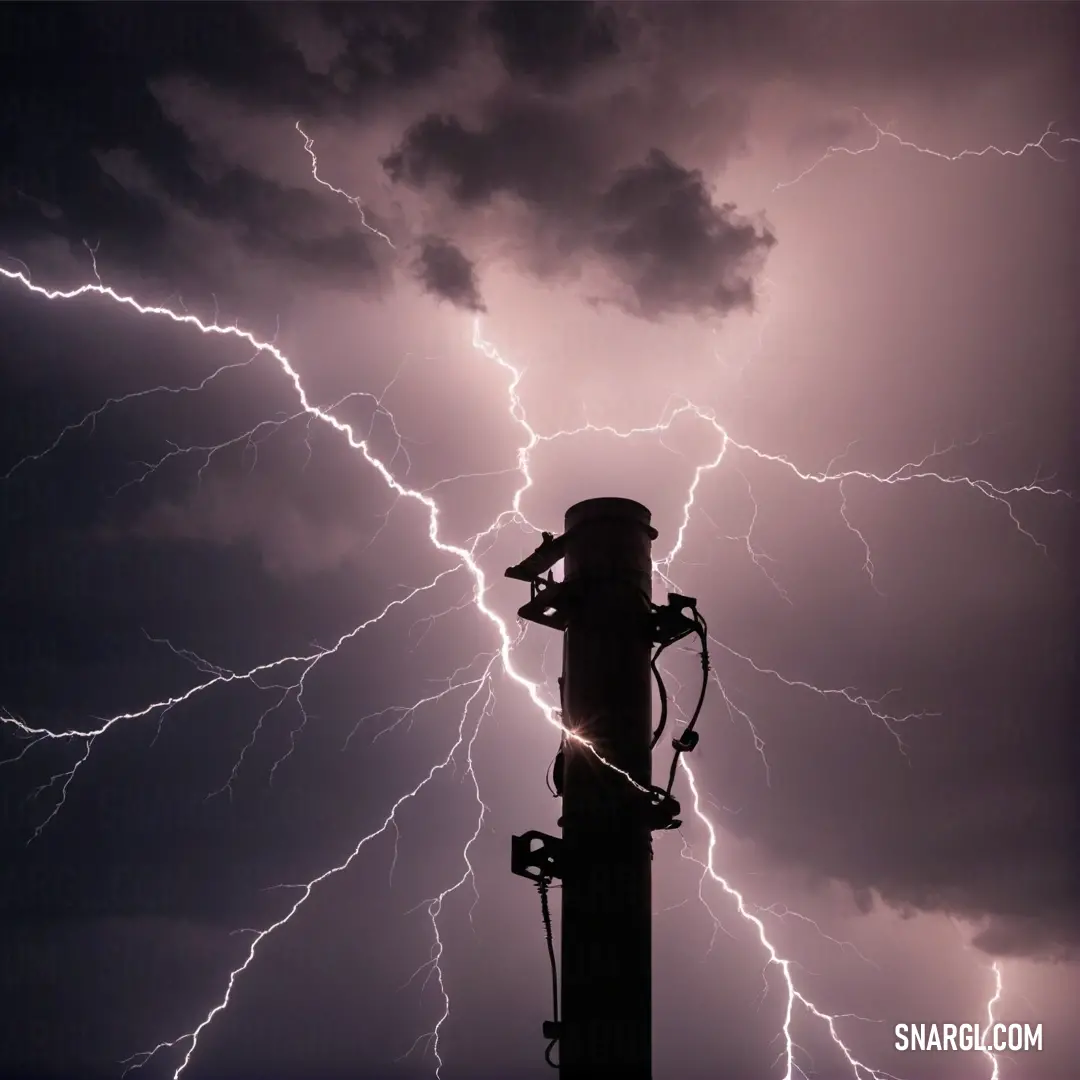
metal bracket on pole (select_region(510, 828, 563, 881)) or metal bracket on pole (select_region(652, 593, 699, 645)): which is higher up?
metal bracket on pole (select_region(652, 593, 699, 645))

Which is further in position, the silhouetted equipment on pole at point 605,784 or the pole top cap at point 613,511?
the pole top cap at point 613,511

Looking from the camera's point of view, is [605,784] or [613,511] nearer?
[605,784]

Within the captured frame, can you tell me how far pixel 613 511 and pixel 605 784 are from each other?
2337mm

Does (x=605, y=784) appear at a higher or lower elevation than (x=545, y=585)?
lower

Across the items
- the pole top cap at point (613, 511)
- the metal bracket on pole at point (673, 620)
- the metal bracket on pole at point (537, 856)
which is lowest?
the metal bracket on pole at point (537, 856)

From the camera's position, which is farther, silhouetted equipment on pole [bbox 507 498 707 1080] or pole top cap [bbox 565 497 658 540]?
pole top cap [bbox 565 497 658 540]

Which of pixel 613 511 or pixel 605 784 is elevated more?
pixel 613 511

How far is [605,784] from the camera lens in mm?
8102

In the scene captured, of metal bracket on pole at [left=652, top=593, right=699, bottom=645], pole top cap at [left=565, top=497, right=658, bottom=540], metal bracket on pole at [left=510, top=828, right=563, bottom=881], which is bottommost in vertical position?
metal bracket on pole at [left=510, top=828, right=563, bottom=881]

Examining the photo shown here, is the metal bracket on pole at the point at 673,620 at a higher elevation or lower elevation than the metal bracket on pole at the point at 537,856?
higher

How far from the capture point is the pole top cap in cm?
891

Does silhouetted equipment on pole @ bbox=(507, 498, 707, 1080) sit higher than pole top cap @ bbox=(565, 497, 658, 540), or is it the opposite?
pole top cap @ bbox=(565, 497, 658, 540)

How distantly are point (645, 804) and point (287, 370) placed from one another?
11.0 meters

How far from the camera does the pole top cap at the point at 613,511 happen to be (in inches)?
351
